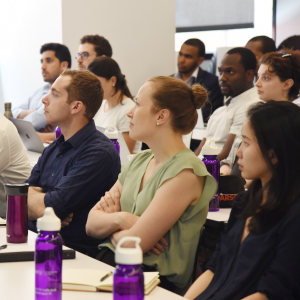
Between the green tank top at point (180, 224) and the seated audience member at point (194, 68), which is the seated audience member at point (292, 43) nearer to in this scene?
the seated audience member at point (194, 68)

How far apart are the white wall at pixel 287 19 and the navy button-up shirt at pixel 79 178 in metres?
5.22

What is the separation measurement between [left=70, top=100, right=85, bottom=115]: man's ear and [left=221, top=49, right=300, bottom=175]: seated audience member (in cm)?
100

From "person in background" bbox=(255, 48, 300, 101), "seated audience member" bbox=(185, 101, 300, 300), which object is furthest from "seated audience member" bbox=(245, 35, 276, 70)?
"seated audience member" bbox=(185, 101, 300, 300)

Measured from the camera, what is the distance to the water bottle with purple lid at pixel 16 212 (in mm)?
1420

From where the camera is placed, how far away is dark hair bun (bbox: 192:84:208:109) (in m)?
1.70

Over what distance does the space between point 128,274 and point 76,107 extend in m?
1.53

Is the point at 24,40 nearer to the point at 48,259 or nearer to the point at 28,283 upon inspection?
the point at 28,283

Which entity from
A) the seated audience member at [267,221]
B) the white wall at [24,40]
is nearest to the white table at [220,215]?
the seated audience member at [267,221]

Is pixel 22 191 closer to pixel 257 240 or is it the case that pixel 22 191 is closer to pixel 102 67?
pixel 257 240

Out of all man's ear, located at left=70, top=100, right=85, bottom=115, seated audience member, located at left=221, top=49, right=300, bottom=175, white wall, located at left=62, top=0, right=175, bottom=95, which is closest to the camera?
man's ear, located at left=70, top=100, right=85, bottom=115

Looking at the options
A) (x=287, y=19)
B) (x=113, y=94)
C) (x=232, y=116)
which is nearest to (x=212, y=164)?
(x=232, y=116)

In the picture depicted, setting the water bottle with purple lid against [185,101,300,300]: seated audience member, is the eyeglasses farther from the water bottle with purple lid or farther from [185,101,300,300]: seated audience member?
[185,101,300,300]: seated audience member

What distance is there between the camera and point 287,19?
21.8 ft

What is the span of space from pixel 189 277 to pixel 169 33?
11.8 ft
